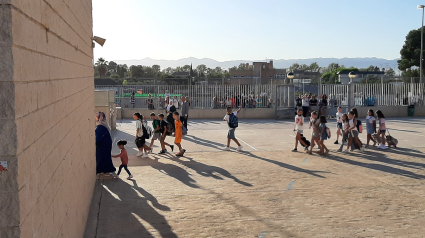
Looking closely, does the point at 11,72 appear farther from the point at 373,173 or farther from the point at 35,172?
the point at 373,173

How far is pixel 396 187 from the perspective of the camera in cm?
916

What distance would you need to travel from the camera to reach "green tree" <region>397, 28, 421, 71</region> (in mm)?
59656

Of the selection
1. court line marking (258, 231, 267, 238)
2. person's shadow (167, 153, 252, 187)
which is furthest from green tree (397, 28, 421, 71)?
court line marking (258, 231, 267, 238)

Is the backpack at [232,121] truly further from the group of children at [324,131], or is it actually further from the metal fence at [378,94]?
the metal fence at [378,94]

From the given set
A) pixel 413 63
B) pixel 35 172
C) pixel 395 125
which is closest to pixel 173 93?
pixel 395 125

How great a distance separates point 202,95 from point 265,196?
61.8 feet

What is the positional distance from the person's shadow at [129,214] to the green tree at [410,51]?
5923 centimetres

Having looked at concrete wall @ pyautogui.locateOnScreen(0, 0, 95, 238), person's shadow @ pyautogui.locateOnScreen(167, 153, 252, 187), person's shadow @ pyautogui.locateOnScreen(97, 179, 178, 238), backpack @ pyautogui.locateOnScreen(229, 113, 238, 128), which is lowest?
person's shadow @ pyautogui.locateOnScreen(97, 179, 178, 238)

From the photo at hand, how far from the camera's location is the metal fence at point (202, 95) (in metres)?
26.6

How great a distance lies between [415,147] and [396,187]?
662 cm

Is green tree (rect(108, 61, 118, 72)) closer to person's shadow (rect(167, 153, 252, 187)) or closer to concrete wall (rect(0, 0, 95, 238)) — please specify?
person's shadow (rect(167, 153, 252, 187))

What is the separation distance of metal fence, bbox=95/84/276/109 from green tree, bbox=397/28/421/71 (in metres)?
41.2

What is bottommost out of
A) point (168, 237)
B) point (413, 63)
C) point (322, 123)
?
point (168, 237)

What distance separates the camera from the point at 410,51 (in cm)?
6103
